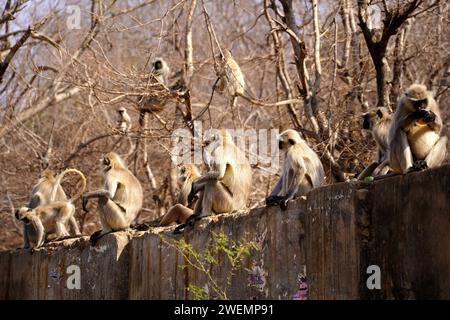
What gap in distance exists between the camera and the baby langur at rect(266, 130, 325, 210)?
869cm

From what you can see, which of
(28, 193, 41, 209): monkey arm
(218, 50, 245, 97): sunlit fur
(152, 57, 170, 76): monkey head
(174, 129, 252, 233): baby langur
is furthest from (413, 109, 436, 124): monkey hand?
(152, 57, 170, 76): monkey head

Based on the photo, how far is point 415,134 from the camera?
294 inches

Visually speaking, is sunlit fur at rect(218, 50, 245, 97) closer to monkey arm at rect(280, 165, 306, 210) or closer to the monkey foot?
monkey arm at rect(280, 165, 306, 210)

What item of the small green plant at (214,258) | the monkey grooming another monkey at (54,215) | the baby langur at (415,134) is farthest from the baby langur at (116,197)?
Answer: the baby langur at (415,134)

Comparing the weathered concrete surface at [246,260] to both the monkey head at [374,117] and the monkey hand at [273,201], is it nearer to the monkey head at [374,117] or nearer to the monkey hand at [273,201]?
the monkey hand at [273,201]

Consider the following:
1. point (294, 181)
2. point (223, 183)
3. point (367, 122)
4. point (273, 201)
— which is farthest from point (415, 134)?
point (223, 183)

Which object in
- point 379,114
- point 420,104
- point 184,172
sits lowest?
point 420,104

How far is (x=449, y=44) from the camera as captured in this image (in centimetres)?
1548

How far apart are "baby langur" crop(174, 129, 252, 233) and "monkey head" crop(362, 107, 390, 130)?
157 centimetres

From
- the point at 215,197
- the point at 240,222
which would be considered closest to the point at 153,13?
the point at 215,197

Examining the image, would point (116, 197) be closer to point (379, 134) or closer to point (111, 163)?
point (111, 163)

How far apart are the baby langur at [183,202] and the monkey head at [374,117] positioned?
8.01 ft

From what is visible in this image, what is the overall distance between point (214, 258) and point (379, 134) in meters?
2.31

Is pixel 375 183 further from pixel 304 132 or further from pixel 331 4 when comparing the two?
pixel 331 4
